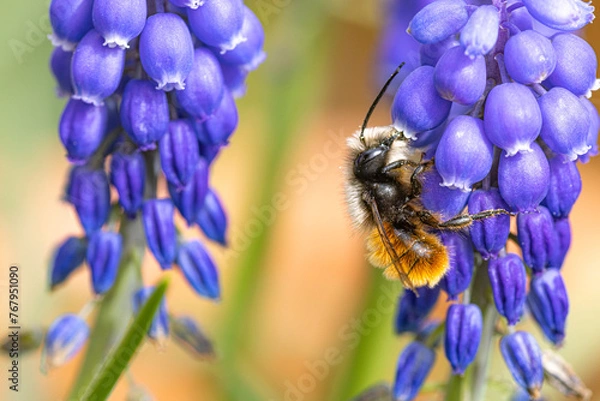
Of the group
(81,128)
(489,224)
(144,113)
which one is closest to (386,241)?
(489,224)

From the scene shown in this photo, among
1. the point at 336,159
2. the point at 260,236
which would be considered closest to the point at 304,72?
the point at 260,236

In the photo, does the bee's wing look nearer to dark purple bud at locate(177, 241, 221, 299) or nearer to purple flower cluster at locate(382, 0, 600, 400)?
purple flower cluster at locate(382, 0, 600, 400)

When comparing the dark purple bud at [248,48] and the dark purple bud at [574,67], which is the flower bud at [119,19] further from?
the dark purple bud at [574,67]

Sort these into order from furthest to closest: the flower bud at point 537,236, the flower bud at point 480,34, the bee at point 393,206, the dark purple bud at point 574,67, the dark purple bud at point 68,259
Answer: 1. the dark purple bud at point 68,259
2. the bee at point 393,206
3. the flower bud at point 537,236
4. the dark purple bud at point 574,67
5. the flower bud at point 480,34

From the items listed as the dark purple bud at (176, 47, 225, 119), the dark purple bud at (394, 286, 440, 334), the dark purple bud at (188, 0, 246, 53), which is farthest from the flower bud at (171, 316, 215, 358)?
the dark purple bud at (188, 0, 246, 53)

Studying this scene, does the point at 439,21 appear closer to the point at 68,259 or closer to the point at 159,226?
the point at 159,226

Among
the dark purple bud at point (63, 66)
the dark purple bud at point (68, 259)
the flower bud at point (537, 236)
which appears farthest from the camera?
the dark purple bud at point (68, 259)

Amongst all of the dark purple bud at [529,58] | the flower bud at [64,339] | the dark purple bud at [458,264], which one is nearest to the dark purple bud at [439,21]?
the dark purple bud at [529,58]
